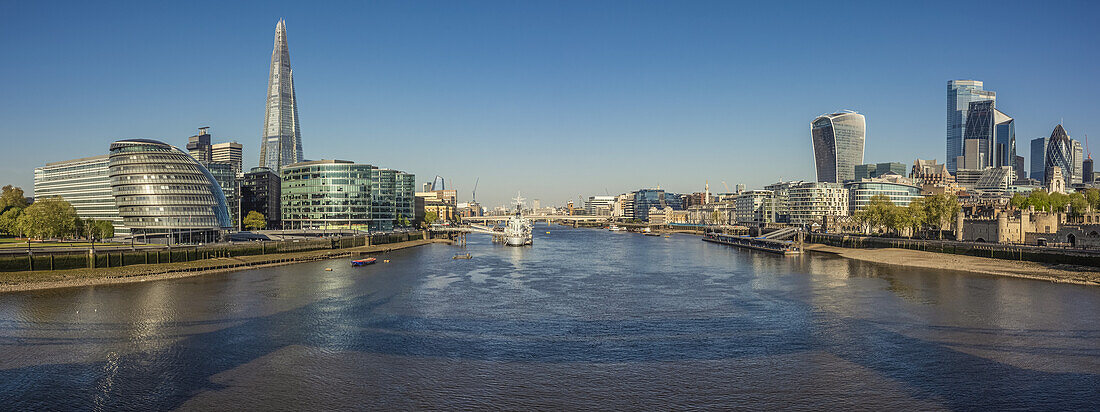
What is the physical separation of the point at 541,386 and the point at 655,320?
19525 mm

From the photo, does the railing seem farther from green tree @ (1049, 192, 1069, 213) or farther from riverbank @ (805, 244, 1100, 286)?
green tree @ (1049, 192, 1069, 213)

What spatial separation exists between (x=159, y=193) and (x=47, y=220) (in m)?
15.5

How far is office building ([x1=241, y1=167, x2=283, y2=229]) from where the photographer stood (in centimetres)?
18275

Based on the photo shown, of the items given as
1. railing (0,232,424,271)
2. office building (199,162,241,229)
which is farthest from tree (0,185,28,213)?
railing (0,232,424,271)

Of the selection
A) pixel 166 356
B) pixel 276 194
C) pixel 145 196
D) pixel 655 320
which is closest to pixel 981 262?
pixel 655 320

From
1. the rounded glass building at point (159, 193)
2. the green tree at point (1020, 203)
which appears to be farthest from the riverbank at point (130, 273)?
the green tree at point (1020, 203)

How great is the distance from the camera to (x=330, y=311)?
5369 cm

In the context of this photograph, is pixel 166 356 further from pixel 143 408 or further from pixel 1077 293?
pixel 1077 293

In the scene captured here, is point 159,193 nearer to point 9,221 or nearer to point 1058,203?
point 9,221

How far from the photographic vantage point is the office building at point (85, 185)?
5131 inches

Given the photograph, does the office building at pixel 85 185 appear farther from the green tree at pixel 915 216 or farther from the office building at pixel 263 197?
the green tree at pixel 915 216

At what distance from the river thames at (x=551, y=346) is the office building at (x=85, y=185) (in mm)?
77435

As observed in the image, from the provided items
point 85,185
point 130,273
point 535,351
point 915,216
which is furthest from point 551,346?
point 85,185

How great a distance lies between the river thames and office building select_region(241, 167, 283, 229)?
387 ft
